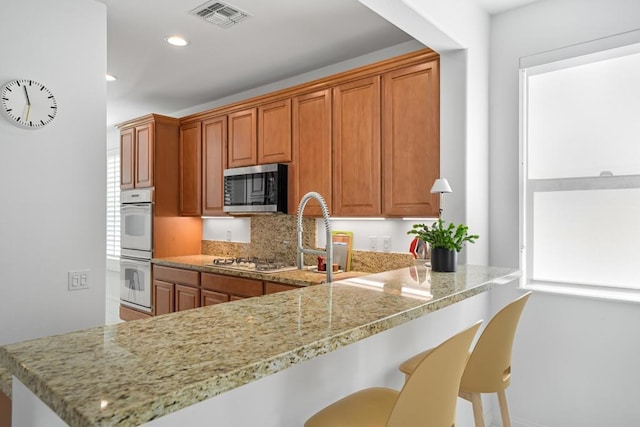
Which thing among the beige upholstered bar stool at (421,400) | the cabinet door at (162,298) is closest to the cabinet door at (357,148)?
the beige upholstered bar stool at (421,400)

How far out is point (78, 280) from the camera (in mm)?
2365

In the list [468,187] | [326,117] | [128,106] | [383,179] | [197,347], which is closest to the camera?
[197,347]

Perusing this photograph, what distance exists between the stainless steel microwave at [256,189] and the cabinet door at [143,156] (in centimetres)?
97

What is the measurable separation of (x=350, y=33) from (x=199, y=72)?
1.56 metres

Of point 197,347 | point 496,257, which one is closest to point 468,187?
point 496,257

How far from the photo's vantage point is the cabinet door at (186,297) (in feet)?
12.5

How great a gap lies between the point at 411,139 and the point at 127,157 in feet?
11.1

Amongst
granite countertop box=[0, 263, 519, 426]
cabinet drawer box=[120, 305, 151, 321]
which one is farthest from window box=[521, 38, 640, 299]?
cabinet drawer box=[120, 305, 151, 321]

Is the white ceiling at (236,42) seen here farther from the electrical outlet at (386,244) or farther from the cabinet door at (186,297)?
the cabinet door at (186,297)

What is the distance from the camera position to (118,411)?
60 centimetres

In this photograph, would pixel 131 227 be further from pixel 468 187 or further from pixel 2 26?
pixel 468 187

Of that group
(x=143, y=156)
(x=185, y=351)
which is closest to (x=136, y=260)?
(x=143, y=156)

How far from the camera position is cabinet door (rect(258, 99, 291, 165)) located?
352cm

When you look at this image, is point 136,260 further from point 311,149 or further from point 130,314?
point 311,149
